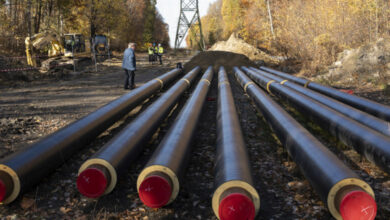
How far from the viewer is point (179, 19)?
3359 centimetres

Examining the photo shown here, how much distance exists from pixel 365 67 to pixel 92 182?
10.6 meters

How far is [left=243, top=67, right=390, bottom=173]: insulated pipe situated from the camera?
9.70 ft

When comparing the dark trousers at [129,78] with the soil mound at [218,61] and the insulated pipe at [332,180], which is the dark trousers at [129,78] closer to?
the soil mound at [218,61]

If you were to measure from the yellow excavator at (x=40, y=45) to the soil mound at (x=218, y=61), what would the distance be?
831 centimetres

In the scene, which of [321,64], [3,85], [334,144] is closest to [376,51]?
[321,64]

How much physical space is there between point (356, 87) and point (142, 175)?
883 centimetres

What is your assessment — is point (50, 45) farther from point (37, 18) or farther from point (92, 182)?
point (92, 182)

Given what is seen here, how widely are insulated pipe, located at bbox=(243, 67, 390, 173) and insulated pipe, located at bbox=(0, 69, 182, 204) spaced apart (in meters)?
3.63

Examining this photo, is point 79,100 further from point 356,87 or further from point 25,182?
point 356,87

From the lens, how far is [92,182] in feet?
8.62

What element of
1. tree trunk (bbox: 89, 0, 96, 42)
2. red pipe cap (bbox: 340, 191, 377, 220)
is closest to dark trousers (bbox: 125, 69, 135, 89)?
red pipe cap (bbox: 340, 191, 377, 220)

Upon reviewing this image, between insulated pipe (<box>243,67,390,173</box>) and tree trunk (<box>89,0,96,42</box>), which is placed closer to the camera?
insulated pipe (<box>243,67,390,173</box>)

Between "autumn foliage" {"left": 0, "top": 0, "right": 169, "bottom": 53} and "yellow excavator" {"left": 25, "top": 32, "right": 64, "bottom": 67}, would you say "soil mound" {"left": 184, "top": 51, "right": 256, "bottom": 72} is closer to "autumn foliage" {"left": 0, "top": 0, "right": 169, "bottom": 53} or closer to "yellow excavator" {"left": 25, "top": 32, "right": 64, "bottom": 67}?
"yellow excavator" {"left": 25, "top": 32, "right": 64, "bottom": 67}

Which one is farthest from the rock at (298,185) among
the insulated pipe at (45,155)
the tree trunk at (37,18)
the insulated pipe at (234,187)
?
the tree trunk at (37,18)
